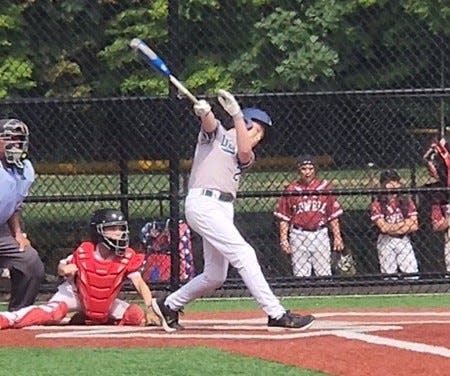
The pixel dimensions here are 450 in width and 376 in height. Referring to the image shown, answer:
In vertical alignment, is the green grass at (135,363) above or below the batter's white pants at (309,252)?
above

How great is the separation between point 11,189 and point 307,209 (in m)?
3.57

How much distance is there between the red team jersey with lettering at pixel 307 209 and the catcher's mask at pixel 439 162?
1.00 metres

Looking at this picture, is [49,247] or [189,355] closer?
[189,355]

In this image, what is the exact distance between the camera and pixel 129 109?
1162 cm

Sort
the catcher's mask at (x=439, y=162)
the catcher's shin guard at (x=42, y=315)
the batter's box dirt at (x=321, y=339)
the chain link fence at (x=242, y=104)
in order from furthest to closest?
the catcher's mask at (x=439, y=162) < the chain link fence at (x=242, y=104) < the catcher's shin guard at (x=42, y=315) < the batter's box dirt at (x=321, y=339)

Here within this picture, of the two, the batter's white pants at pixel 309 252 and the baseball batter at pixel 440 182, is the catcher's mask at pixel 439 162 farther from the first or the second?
the batter's white pants at pixel 309 252

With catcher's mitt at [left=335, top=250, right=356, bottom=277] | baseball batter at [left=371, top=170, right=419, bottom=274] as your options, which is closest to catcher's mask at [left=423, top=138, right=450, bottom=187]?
baseball batter at [left=371, top=170, right=419, bottom=274]

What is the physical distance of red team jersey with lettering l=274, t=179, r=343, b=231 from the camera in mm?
11828

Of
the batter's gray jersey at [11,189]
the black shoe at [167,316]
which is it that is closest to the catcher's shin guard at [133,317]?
the black shoe at [167,316]

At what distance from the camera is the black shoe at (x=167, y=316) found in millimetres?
8641

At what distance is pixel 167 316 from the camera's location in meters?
8.68

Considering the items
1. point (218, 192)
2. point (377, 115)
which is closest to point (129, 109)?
point (377, 115)

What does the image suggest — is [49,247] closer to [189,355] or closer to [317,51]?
[317,51]

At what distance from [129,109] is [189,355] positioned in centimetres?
497
